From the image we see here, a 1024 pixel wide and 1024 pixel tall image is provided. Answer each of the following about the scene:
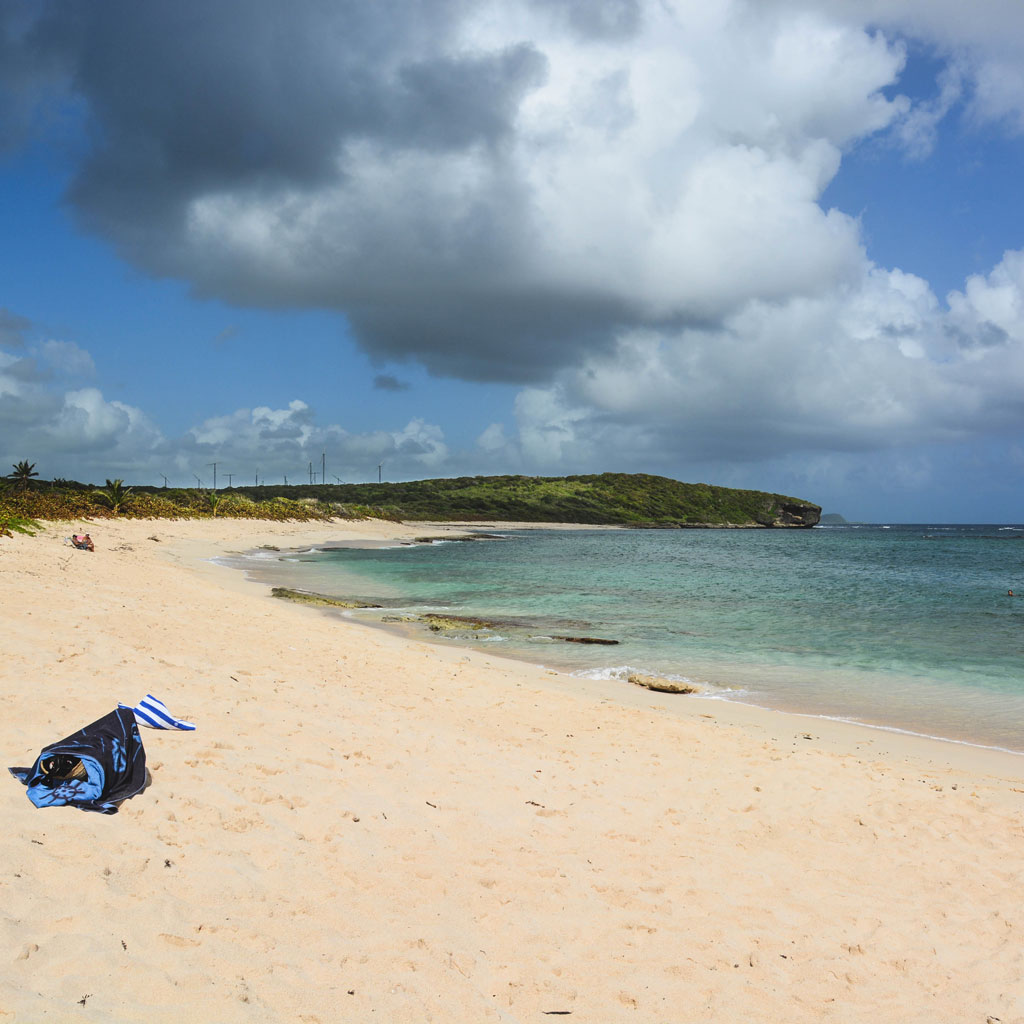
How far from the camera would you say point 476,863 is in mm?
5695

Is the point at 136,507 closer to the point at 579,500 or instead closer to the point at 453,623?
the point at 453,623

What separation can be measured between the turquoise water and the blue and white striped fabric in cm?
933

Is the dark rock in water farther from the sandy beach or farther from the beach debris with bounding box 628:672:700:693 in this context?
the sandy beach

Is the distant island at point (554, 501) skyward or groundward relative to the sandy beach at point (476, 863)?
skyward

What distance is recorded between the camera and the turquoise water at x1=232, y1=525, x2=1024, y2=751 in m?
13.8

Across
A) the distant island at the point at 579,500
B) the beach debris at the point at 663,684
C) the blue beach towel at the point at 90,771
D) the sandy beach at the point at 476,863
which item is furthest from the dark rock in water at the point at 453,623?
the distant island at the point at 579,500

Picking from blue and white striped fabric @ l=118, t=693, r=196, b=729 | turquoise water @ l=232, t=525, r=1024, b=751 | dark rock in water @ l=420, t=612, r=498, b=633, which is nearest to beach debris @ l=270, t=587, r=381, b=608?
turquoise water @ l=232, t=525, r=1024, b=751

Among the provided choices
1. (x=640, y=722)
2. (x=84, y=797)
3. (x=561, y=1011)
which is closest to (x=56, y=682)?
(x=84, y=797)

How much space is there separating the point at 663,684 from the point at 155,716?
30.2 ft

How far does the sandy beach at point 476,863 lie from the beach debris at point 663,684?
8.39 feet

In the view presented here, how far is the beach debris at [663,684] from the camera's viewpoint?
13443mm

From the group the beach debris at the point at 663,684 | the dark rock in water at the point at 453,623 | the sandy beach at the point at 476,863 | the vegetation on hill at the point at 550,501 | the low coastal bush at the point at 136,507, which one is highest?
the vegetation on hill at the point at 550,501

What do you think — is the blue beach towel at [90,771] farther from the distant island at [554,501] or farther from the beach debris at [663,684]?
the distant island at [554,501]

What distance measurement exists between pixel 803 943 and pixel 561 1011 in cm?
209
